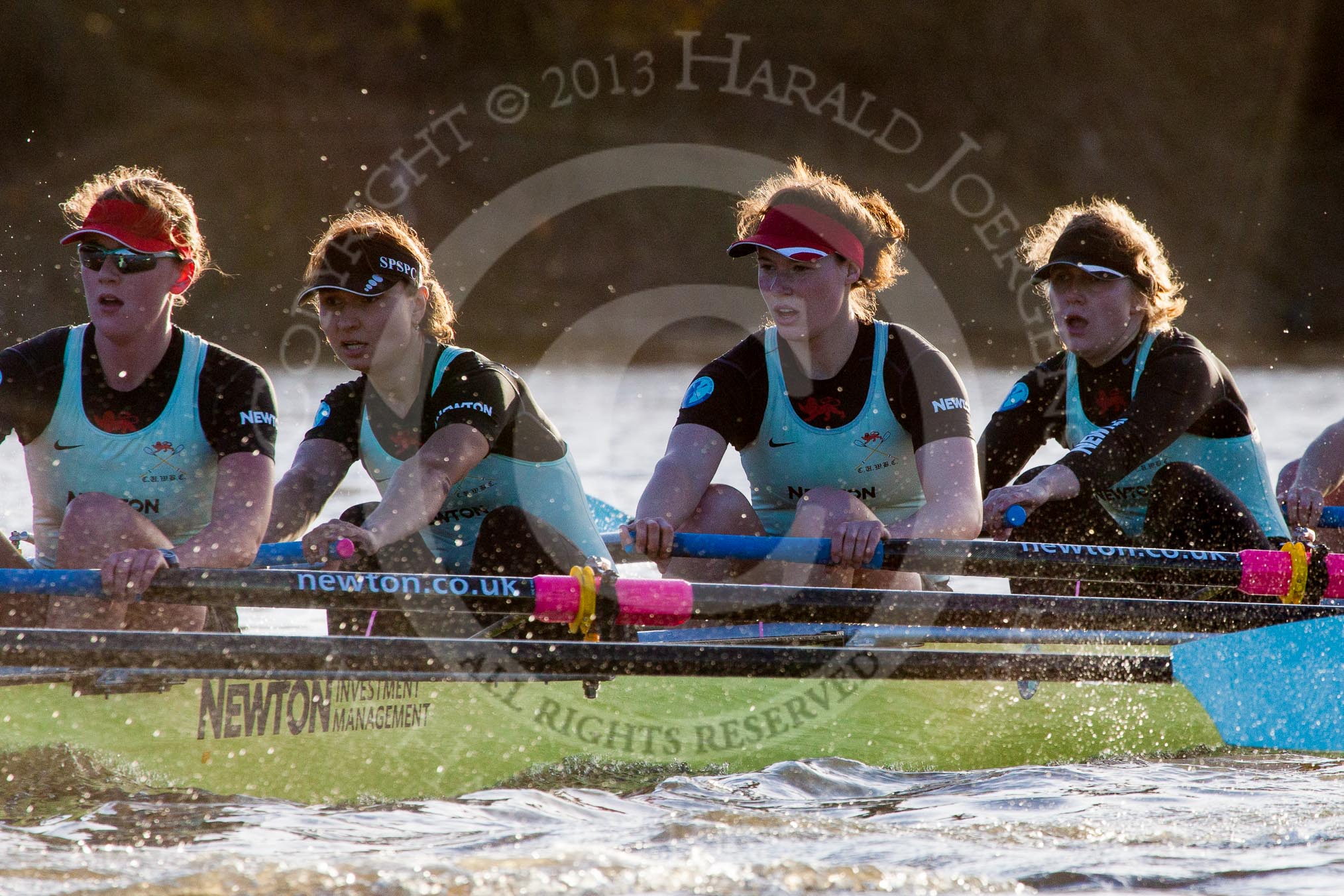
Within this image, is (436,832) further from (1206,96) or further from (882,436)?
(1206,96)

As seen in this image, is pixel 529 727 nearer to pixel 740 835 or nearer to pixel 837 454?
pixel 740 835

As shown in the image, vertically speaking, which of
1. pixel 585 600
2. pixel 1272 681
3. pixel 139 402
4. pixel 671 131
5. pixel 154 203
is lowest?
pixel 1272 681

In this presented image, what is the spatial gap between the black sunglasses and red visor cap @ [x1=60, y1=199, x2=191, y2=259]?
0.05 ft

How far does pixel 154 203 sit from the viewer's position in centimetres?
332

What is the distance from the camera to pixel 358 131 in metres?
16.5

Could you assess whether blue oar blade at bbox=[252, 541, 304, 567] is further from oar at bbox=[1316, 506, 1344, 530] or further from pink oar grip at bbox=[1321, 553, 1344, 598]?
oar at bbox=[1316, 506, 1344, 530]

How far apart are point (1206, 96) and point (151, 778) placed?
73.0 ft

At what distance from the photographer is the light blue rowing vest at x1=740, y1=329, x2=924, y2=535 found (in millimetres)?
3557

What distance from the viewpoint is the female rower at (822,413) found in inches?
136

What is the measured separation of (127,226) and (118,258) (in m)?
0.08

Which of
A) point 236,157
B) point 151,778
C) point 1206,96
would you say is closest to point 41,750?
point 151,778

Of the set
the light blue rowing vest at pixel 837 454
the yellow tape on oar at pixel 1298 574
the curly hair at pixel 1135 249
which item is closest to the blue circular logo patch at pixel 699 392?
the light blue rowing vest at pixel 837 454

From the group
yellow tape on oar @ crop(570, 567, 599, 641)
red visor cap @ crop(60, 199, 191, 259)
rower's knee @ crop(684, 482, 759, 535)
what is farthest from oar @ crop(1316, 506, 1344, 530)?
red visor cap @ crop(60, 199, 191, 259)

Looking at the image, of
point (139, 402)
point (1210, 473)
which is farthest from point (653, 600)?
point (1210, 473)
